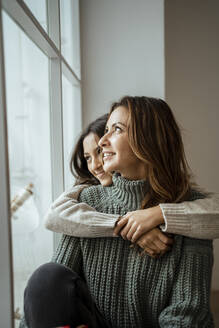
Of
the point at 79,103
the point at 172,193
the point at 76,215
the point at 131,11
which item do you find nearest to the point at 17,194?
the point at 76,215

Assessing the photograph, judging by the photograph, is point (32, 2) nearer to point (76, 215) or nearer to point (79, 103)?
point (76, 215)

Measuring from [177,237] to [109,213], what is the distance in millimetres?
238

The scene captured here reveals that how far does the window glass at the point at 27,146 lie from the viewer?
0.96 meters

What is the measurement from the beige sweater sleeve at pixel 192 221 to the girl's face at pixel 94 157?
1.28ft

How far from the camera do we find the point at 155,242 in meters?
0.96

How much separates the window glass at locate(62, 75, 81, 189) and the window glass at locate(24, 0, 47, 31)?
1.65 ft

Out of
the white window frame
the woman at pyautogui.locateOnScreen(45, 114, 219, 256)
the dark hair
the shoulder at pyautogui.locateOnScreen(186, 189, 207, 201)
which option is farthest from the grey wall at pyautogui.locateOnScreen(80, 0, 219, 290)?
the woman at pyautogui.locateOnScreen(45, 114, 219, 256)

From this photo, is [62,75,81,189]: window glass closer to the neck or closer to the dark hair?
the dark hair

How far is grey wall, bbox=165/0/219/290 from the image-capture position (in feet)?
7.09

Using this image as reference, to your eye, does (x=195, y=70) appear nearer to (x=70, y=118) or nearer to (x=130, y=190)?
Answer: (x=70, y=118)

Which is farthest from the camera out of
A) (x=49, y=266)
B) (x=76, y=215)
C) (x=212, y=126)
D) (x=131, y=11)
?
(x=212, y=126)

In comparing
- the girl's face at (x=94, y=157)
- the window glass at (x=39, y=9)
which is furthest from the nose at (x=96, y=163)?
the window glass at (x=39, y=9)

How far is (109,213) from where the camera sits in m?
1.07

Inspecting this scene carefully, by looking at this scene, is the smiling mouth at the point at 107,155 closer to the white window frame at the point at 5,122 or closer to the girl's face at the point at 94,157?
the girl's face at the point at 94,157
